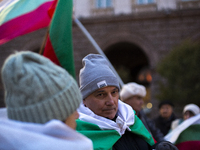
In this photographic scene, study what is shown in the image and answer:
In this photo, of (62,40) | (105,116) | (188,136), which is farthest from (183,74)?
(62,40)

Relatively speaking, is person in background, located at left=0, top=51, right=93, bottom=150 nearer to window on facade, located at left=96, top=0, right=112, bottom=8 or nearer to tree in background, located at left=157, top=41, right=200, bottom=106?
tree in background, located at left=157, top=41, right=200, bottom=106

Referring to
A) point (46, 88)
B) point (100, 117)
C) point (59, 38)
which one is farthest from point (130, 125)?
point (46, 88)

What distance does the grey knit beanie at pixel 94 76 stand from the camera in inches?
78.2

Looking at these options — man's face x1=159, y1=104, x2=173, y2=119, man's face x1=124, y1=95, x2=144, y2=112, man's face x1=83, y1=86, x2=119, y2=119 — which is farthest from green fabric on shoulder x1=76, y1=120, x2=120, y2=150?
man's face x1=159, y1=104, x2=173, y2=119

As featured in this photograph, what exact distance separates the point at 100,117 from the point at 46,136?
3.38 feet

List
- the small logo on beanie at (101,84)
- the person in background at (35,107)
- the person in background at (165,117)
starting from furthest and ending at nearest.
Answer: the person in background at (165,117) → the small logo on beanie at (101,84) → the person in background at (35,107)

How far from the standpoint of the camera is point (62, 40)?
6.70 ft

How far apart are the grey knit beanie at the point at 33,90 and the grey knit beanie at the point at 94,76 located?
916 millimetres

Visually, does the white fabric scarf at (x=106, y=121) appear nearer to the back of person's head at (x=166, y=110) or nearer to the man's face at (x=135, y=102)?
the man's face at (x=135, y=102)

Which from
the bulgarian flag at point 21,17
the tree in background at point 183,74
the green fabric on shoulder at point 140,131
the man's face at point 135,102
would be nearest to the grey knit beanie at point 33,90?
the green fabric on shoulder at point 140,131

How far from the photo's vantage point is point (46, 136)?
96cm

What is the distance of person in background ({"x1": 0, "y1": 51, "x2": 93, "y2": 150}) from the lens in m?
0.95

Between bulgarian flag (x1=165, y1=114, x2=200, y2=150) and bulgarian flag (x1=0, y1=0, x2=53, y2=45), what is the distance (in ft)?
7.76

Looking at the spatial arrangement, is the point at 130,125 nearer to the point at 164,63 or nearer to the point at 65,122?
the point at 65,122
